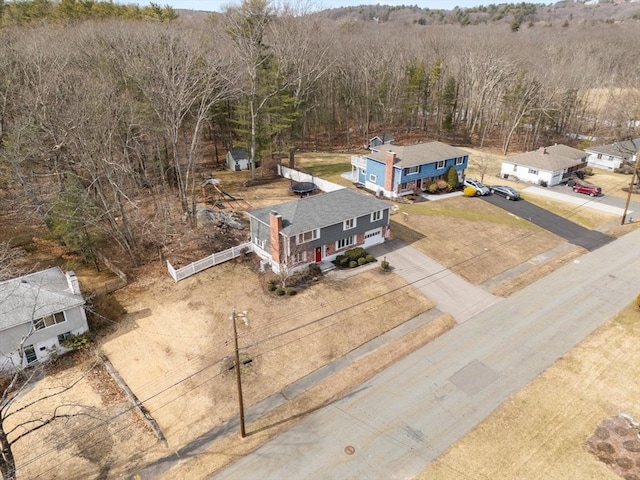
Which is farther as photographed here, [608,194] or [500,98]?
[500,98]

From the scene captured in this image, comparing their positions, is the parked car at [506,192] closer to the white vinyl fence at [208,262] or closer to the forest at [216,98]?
the forest at [216,98]

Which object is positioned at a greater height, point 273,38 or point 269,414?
point 273,38

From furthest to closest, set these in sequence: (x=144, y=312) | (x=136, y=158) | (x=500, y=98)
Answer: (x=500, y=98), (x=136, y=158), (x=144, y=312)

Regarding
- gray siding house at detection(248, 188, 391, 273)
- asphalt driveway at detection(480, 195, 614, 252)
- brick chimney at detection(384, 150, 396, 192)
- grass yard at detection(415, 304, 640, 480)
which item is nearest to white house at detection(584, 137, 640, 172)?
asphalt driveway at detection(480, 195, 614, 252)

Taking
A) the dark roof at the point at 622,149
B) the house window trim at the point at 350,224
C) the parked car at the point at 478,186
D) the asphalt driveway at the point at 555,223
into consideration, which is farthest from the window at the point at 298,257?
the dark roof at the point at 622,149

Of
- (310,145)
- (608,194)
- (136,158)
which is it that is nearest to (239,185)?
(136,158)

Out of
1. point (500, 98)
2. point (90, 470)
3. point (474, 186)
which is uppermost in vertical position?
point (500, 98)

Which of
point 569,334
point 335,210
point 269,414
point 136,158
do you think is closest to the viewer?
point 269,414

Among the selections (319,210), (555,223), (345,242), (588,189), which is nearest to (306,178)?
(319,210)

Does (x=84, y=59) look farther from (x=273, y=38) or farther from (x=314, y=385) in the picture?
(x=314, y=385)
